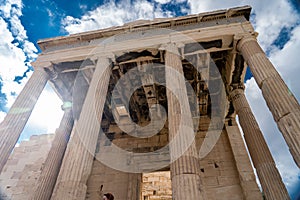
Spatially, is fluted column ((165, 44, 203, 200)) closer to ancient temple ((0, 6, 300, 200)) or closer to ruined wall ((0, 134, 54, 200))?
ancient temple ((0, 6, 300, 200))

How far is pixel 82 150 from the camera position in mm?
7027

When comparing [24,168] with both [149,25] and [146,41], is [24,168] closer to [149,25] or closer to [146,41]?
[146,41]

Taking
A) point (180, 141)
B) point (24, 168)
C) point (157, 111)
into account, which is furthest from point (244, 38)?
point (24, 168)

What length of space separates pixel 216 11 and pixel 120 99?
23.0 ft

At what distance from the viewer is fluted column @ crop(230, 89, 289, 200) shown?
7492mm

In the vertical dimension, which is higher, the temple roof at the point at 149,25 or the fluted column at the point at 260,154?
the temple roof at the point at 149,25

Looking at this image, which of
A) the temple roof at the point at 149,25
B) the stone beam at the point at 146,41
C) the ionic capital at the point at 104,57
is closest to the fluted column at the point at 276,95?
the stone beam at the point at 146,41

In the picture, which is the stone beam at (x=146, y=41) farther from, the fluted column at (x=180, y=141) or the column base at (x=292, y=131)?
the column base at (x=292, y=131)

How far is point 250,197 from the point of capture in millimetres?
9117

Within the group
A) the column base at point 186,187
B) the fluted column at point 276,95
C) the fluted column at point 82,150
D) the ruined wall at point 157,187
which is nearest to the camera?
the column base at point 186,187

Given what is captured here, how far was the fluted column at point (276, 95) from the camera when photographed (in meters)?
6.00

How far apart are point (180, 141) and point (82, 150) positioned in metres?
3.32

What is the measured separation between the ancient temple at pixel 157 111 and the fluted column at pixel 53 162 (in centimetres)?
5

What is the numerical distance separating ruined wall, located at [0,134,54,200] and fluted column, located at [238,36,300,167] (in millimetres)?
12360
